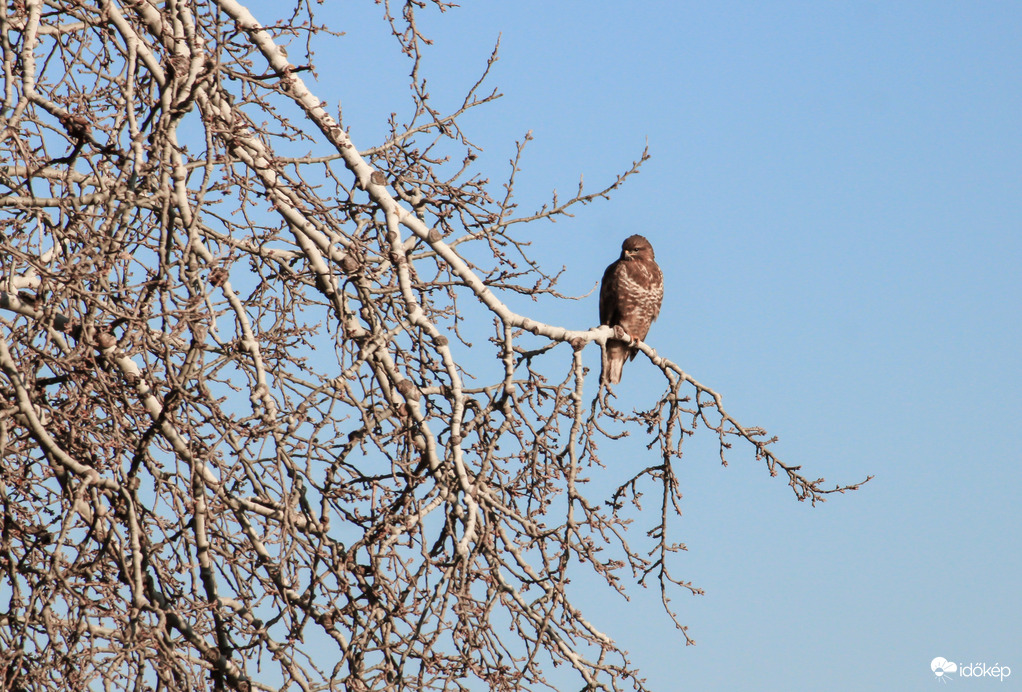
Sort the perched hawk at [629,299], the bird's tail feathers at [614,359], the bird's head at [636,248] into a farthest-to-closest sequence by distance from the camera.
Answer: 1. the bird's head at [636,248]
2. the perched hawk at [629,299]
3. the bird's tail feathers at [614,359]

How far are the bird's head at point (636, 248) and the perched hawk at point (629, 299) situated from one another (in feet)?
0.10

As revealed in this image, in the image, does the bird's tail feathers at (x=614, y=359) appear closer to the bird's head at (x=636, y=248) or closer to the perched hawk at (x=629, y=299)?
the perched hawk at (x=629, y=299)

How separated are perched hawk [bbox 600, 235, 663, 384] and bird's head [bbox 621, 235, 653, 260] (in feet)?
0.10

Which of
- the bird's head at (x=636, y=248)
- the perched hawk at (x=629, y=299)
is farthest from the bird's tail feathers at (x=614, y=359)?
the bird's head at (x=636, y=248)

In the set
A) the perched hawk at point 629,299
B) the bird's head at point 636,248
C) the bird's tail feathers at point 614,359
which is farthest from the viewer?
the bird's head at point 636,248

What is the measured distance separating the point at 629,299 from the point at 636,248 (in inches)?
19.4

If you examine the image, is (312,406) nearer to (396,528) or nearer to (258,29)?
(396,528)

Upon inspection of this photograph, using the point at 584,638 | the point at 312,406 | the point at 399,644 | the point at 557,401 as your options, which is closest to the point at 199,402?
the point at 312,406

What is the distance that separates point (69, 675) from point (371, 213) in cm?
176

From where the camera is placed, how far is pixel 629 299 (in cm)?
764

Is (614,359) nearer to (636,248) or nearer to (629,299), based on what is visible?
(629,299)

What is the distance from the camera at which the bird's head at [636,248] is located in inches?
313

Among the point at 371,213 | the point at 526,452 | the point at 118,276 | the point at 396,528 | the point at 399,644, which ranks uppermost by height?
the point at 371,213

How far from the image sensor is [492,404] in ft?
11.8
